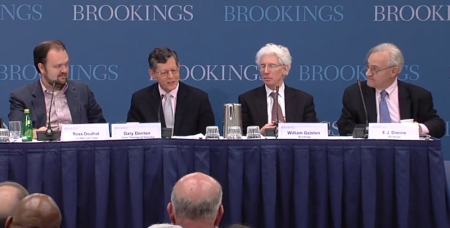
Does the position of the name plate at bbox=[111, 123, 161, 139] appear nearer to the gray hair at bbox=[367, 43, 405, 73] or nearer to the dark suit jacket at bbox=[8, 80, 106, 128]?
the dark suit jacket at bbox=[8, 80, 106, 128]

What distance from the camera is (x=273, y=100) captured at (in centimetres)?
557

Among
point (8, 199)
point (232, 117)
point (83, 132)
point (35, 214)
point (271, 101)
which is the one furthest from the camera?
point (271, 101)

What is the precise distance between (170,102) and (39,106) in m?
0.89

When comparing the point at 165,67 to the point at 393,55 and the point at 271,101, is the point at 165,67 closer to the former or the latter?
the point at 271,101

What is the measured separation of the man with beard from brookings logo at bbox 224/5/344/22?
4.79 ft

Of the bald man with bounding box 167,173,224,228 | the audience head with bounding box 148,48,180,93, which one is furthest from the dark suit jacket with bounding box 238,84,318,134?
the bald man with bounding box 167,173,224,228

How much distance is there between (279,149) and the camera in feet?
14.3

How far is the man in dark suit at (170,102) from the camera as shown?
5.46 metres

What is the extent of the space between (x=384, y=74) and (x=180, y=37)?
1652 millimetres

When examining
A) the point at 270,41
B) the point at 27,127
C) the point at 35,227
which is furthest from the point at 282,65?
the point at 35,227

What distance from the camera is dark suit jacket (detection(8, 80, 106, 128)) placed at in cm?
521

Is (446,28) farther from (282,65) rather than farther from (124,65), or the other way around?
(124,65)

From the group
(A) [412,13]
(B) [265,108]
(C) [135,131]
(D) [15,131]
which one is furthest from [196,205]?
(A) [412,13]

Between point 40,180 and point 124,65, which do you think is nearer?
point 40,180
